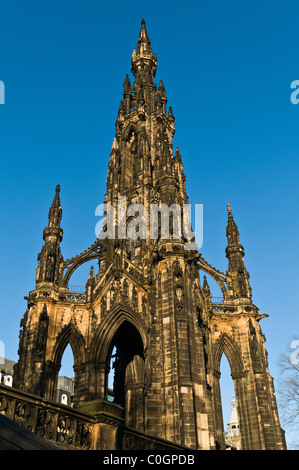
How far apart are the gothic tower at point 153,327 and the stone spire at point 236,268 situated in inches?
3.0

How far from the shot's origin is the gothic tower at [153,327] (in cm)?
2203

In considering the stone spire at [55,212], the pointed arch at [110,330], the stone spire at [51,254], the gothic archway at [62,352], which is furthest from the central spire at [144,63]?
the gothic archway at [62,352]

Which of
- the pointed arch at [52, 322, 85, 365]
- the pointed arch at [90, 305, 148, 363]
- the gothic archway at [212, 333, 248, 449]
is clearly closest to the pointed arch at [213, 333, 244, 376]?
the gothic archway at [212, 333, 248, 449]

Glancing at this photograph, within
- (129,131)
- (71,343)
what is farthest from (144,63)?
(71,343)

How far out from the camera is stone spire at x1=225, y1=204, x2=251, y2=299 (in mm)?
30109

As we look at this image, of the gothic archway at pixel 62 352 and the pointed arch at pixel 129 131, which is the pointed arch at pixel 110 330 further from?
the pointed arch at pixel 129 131

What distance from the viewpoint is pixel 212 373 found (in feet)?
86.1

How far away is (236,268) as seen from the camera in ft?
101

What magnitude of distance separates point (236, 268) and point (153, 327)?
935 centimetres

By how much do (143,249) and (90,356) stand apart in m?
7.73

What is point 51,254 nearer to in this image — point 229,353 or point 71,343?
point 71,343

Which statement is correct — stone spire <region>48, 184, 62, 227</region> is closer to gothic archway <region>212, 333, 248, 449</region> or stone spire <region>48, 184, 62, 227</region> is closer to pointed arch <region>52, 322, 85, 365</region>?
pointed arch <region>52, 322, 85, 365</region>
